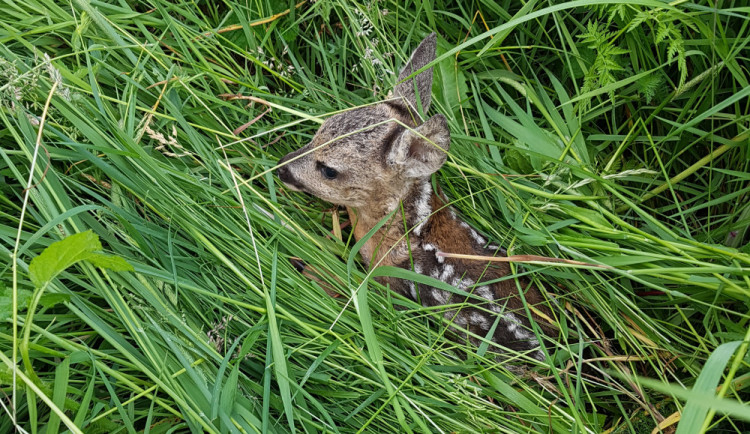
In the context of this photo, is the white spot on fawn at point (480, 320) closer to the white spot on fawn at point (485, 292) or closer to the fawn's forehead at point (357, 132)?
the white spot on fawn at point (485, 292)

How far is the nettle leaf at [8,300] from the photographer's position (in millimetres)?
1828

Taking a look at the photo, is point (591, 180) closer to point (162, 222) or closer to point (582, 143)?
point (582, 143)

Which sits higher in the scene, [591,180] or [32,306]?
[32,306]

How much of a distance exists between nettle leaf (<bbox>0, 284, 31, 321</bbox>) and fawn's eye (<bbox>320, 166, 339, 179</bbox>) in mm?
1383

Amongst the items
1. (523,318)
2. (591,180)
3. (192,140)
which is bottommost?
(523,318)

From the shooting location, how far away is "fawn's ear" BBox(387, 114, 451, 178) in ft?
Result: 8.18

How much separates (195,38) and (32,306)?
181cm

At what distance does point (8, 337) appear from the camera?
6.09ft

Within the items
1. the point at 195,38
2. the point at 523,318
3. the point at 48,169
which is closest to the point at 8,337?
the point at 48,169

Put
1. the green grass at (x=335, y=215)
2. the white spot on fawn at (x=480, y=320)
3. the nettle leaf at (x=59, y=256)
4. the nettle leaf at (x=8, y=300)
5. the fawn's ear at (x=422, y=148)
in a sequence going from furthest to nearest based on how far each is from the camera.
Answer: the white spot on fawn at (x=480, y=320) < the fawn's ear at (x=422, y=148) < the green grass at (x=335, y=215) < the nettle leaf at (x=8, y=300) < the nettle leaf at (x=59, y=256)

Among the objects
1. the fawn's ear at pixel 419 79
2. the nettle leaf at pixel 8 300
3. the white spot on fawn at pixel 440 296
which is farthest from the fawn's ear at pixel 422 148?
the nettle leaf at pixel 8 300

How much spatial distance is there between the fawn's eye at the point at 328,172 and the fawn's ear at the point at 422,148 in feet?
0.88

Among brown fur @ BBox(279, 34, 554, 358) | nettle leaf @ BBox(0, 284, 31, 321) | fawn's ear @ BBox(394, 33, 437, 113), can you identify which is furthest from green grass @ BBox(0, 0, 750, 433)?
fawn's ear @ BBox(394, 33, 437, 113)

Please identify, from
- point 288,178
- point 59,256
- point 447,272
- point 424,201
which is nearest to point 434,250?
point 447,272
